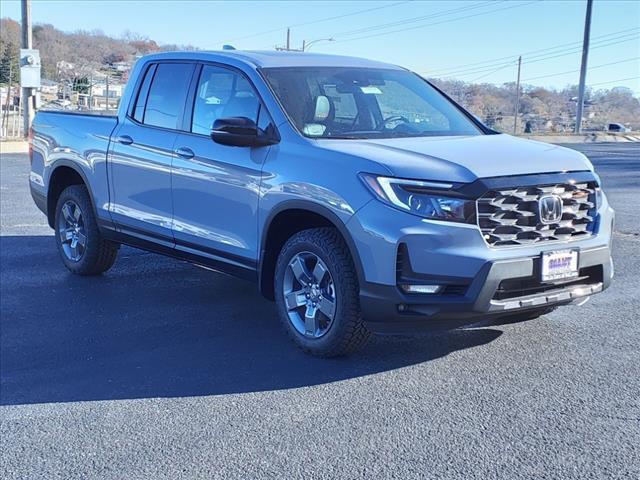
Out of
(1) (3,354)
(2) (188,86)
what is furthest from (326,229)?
(1) (3,354)

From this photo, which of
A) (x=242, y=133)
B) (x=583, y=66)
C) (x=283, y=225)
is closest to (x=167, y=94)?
(x=242, y=133)

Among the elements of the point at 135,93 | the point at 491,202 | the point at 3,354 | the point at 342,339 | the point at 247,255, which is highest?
the point at 135,93

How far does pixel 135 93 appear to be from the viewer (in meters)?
6.86

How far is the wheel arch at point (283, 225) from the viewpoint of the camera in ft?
16.0

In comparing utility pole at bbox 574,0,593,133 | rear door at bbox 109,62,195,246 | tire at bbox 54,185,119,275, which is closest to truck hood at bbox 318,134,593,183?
rear door at bbox 109,62,195,246

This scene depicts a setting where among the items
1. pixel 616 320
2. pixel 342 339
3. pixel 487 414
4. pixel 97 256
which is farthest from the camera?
pixel 97 256

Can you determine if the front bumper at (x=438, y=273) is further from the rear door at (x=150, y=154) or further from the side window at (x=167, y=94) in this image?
the side window at (x=167, y=94)

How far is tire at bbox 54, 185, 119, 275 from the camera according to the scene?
739 cm

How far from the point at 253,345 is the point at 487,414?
1.88 meters

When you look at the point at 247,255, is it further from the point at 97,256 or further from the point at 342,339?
the point at 97,256

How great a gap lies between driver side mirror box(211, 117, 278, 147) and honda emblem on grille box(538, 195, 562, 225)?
178 cm

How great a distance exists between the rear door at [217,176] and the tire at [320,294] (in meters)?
0.38

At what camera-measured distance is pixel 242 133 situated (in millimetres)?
5289

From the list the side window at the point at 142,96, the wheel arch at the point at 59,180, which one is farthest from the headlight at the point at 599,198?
the wheel arch at the point at 59,180
